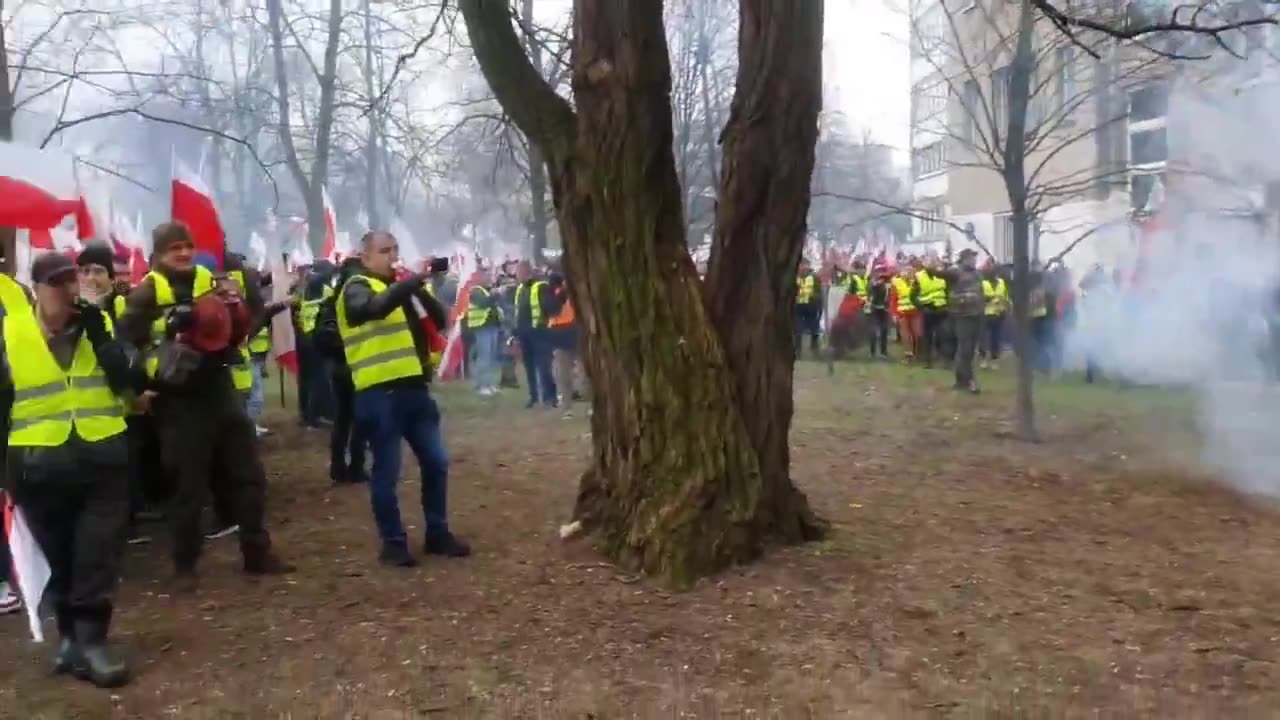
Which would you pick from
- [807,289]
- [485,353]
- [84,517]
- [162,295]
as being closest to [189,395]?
[162,295]

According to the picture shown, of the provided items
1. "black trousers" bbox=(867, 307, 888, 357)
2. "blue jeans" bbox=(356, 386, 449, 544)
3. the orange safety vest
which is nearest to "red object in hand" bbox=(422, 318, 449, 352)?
"blue jeans" bbox=(356, 386, 449, 544)

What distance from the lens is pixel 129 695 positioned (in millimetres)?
4836

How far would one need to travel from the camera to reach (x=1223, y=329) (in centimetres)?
1085

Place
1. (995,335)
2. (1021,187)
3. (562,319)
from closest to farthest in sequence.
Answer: (1021,187) → (562,319) → (995,335)

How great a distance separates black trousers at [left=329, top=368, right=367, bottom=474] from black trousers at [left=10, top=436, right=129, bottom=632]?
390 cm

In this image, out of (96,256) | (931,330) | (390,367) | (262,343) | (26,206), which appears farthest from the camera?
(931,330)

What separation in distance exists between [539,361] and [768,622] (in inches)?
364

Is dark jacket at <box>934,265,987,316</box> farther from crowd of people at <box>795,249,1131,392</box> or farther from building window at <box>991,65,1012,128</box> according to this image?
building window at <box>991,65,1012,128</box>

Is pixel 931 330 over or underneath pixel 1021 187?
underneath

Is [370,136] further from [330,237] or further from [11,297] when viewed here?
[11,297]

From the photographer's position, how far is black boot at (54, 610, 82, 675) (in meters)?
5.08

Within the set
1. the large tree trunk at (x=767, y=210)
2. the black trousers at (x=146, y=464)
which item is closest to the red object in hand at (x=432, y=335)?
the large tree trunk at (x=767, y=210)

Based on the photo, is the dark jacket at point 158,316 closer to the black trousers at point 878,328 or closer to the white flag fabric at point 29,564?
the white flag fabric at point 29,564

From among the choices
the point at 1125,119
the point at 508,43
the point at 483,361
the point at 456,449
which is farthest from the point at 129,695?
the point at 483,361
